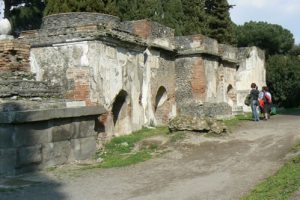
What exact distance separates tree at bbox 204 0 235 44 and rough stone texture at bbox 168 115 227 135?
20507 millimetres

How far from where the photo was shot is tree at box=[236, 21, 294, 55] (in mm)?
40750

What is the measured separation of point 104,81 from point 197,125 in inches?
101

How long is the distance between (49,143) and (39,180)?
124cm

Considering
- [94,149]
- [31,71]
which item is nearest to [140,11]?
[31,71]

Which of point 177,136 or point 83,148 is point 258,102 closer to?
point 177,136

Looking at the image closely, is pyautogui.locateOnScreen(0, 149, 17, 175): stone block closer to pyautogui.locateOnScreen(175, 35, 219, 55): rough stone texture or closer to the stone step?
the stone step

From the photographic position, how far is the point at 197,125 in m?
11.8

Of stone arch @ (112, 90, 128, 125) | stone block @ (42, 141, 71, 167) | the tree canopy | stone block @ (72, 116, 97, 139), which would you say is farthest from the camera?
the tree canopy

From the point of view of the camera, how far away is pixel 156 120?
15.2 meters

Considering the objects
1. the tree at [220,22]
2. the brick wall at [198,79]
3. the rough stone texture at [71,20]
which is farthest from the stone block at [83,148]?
the tree at [220,22]

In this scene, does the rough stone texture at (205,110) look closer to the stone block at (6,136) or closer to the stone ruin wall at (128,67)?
the stone ruin wall at (128,67)

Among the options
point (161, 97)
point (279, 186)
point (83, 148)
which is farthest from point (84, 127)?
point (161, 97)

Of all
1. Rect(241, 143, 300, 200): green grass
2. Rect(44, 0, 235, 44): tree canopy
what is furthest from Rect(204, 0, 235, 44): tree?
Rect(241, 143, 300, 200): green grass

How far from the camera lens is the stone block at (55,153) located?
9.11 metres
